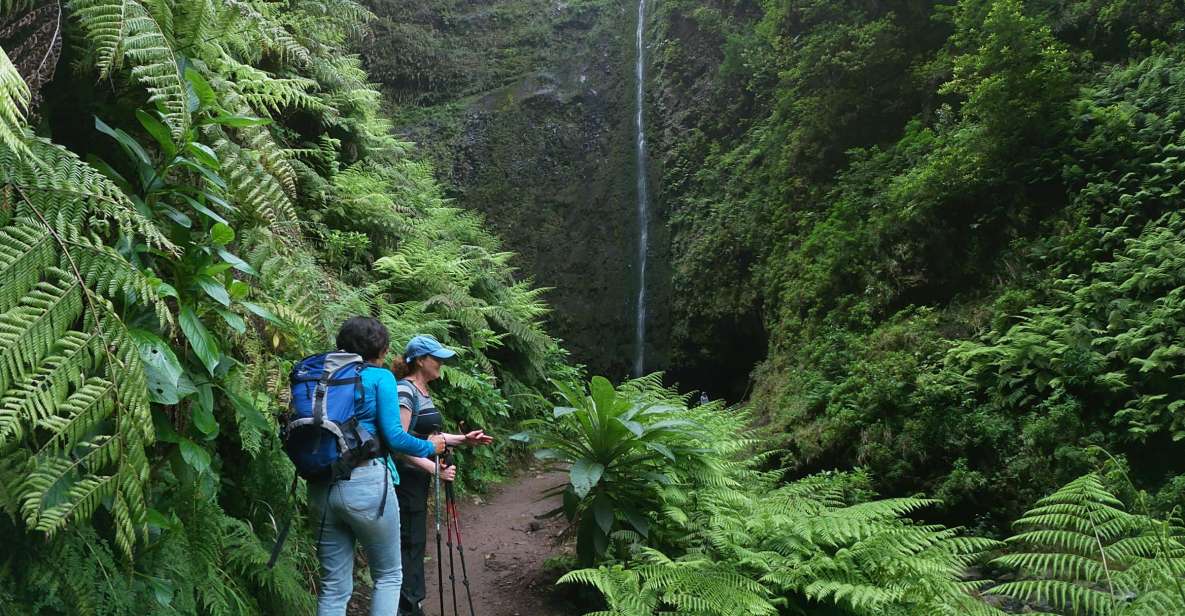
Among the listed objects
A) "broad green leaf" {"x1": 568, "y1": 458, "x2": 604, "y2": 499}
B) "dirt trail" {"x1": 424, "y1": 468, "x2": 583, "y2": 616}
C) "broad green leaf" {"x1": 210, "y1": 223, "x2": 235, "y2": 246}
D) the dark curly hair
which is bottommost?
"dirt trail" {"x1": 424, "y1": 468, "x2": 583, "y2": 616}

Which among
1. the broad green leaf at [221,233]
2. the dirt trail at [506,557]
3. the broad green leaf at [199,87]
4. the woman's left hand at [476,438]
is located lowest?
the dirt trail at [506,557]

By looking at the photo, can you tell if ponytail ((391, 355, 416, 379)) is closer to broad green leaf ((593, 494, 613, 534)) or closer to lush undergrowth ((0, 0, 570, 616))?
lush undergrowth ((0, 0, 570, 616))

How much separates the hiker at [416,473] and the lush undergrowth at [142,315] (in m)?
0.50

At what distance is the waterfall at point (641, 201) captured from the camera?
14.6 m

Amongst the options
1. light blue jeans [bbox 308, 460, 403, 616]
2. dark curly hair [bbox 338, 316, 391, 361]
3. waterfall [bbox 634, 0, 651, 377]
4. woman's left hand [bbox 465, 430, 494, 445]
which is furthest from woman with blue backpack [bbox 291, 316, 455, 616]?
waterfall [bbox 634, 0, 651, 377]

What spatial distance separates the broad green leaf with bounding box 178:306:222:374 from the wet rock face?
41.3ft

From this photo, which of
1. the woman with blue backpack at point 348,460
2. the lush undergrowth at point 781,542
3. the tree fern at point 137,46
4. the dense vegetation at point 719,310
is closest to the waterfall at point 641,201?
the dense vegetation at point 719,310

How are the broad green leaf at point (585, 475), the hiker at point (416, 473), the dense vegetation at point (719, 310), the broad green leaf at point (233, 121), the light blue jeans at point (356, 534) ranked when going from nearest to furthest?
1. the dense vegetation at point (719, 310)
2. the broad green leaf at point (233, 121)
3. the light blue jeans at point (356, 534)
4. the hiker at point (416, 473)
5. the broad green leaf at point (585, 475)

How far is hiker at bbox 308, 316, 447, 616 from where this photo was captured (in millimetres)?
2955

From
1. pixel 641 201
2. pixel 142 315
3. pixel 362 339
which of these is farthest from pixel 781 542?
pixel 641 201

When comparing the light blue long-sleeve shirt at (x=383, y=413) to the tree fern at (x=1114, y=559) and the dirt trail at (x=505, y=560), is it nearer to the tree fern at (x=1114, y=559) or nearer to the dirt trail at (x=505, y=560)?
the dirt trail at (x=505, y=560)

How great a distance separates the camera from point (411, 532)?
3.82 metres

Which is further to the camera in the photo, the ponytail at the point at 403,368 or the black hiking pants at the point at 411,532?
the ponytail at the point at 403,368

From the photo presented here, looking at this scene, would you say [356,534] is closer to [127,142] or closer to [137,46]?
[127,142]
